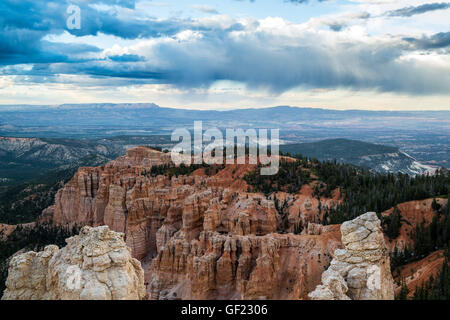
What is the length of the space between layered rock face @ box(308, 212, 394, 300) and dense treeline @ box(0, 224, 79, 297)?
5922 centimetres

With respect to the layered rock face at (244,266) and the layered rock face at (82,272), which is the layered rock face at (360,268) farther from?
the layered rock face at (244,266)

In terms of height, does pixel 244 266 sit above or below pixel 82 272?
below

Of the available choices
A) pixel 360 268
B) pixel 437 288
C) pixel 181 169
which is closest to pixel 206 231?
pixel 437 288

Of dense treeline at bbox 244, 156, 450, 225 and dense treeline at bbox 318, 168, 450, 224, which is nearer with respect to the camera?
dense treeline at bbox 318, 168, 450, 224

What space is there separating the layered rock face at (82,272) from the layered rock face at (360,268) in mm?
7630

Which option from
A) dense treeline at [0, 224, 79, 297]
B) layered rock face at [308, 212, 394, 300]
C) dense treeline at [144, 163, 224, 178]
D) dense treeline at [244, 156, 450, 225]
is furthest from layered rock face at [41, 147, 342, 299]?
layered rock face at [308, 212, 394, 300]

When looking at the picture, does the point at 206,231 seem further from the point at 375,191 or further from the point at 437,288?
the point at 375,191

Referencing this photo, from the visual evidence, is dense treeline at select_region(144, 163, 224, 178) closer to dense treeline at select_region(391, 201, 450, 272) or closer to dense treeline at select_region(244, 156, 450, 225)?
dense treeline at select_region(244, 156, 450, 225)

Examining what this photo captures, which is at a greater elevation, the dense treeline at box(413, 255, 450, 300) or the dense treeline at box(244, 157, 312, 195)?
the dense treeline at box(244, 157, 312, 195)

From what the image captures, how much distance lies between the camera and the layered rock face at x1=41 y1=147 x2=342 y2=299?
3453 cm

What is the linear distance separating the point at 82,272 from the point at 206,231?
29.1m

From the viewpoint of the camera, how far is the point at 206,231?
42.8 m

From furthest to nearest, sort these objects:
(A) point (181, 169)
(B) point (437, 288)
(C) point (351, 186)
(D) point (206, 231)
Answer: (A) point (181, 169)
(C) point (351, 186)
(D) point (206, 231)
(B) point (437, 288)

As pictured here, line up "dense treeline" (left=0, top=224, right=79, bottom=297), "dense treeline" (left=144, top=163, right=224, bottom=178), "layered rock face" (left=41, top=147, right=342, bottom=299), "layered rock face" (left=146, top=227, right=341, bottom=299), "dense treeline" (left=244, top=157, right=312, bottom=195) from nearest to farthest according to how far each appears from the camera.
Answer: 1. "layered rock face" (left=146, top=227, right=341, bottom=299)
2. "layered rock face" (left=41, top=147, right=342, bottom=299)
3. "dense treeline" (left=244, top=157, right=312, bottom=195)
4. "dense treeline" (left=0, top=224, right=79, bottom=297)
5. "dense treeline" (left=144, top=163, right=224, bottom=178)
